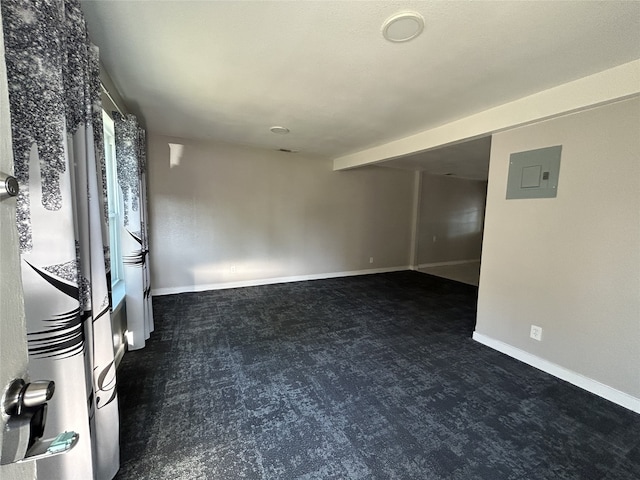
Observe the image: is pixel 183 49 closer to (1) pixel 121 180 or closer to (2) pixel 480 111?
(1) pixel 121 180

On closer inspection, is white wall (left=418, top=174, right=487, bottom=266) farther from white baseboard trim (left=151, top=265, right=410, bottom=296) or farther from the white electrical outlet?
the white electrical outlet

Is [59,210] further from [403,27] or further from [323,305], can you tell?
[323,305]

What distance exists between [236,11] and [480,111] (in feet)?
7.60

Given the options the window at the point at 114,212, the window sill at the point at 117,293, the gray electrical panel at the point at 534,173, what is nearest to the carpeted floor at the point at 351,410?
the window sill at the point at 117,293

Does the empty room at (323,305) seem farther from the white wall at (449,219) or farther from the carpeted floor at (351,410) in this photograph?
the white wall at (449,219)

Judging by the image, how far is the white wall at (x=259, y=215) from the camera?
13.3 ft

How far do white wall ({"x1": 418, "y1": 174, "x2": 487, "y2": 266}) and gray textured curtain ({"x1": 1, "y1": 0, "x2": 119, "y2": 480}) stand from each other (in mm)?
6067

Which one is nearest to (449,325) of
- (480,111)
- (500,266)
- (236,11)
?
(500,266)

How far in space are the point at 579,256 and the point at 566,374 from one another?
3.23ft

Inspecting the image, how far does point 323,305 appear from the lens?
3809 millimetres

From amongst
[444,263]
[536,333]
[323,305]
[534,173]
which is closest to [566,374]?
[536,333]

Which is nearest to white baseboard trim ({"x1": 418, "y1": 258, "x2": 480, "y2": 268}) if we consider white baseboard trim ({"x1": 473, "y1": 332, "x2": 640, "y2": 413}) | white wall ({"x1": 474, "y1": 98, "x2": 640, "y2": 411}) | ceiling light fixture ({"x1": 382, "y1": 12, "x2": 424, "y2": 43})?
white baseboard trim ({"x1": 473, "y1": 332, "x2": 640, "y2": 413})

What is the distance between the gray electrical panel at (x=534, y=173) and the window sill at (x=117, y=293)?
3751 mm

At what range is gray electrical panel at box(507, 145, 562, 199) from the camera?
7.48ft
